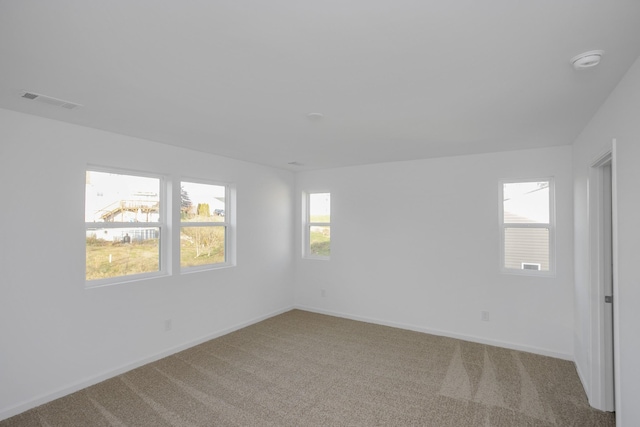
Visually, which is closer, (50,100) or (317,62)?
(317,62)

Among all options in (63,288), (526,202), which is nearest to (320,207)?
(526,202)

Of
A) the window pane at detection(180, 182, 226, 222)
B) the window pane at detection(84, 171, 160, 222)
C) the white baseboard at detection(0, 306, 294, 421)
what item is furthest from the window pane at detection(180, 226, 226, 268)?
the white baseboard at detection(0, 306, 294, 421)

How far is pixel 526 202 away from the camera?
13.6 feet

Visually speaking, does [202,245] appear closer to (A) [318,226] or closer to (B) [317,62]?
(A) [318,226]

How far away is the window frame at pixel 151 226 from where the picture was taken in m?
3.35

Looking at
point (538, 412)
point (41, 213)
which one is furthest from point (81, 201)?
point (538, 412)

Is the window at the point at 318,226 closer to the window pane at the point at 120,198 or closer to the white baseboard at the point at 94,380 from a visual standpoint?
the white baseboard at the point at 94,380

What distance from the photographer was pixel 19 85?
7.20 feet

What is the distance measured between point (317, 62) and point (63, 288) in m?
2.98

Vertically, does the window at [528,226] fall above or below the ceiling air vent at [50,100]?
below

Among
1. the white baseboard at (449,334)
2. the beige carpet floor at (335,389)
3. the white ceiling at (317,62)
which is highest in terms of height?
the white ceiling at (317,62)

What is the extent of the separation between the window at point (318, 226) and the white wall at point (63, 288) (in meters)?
2.13

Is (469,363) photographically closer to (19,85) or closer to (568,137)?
(568,137)

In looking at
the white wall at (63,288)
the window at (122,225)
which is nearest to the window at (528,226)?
the white wall at (63,288)
